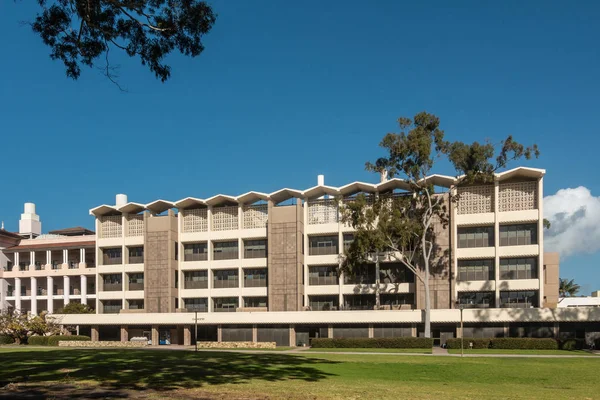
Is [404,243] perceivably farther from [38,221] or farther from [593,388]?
[38,221]

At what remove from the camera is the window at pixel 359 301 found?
3142 inches

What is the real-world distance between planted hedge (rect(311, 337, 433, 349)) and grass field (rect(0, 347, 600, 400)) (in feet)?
84.2

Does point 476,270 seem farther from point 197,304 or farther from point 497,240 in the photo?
point 197,304

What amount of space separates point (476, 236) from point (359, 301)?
1633cm

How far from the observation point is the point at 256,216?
85250 mm

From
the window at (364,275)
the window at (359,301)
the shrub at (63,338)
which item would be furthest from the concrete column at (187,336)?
the window at (364,275)

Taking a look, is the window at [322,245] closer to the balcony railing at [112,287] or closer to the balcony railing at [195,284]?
the balcony railing at [195,284]

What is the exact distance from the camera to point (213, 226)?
8738 cm

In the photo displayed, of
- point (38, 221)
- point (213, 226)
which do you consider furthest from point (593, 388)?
point (38, 221)

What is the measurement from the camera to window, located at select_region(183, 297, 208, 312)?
8662 cm

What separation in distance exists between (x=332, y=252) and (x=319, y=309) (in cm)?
739

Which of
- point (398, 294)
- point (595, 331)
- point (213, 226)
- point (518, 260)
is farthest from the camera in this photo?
point (213, 226)

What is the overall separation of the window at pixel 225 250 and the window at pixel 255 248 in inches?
61.1

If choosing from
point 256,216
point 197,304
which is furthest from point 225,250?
point 197,304
